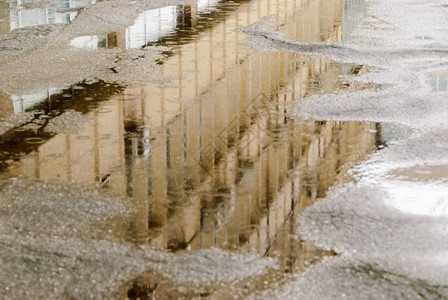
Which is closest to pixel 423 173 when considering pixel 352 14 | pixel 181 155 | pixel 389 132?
pixel 389 132

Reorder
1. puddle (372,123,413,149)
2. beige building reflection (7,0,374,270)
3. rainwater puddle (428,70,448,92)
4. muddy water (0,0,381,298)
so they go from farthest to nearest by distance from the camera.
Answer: rainwater puddle (428,70,448,92) < puddle (372,123,413,149) < beige building reflection (7,0,374,270) < muddy water (0,0,381,298)

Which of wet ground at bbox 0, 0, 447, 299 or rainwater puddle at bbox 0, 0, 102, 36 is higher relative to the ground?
rainwater puddle at bbox 0, 0, 102, 36

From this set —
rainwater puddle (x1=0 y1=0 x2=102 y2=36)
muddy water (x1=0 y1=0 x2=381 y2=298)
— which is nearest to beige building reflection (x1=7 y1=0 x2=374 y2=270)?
muddy water (x1=0 y1=0 x2=381 y2=298)

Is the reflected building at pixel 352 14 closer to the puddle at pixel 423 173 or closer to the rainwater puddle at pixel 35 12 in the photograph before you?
the rainwater puddle at pixel 35 12

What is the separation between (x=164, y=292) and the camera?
3943 millimetres

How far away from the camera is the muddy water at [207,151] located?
4.72m

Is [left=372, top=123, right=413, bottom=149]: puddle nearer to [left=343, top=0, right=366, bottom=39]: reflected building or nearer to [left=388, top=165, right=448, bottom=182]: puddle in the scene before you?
[left=388, top=165, right=448, bottom=182]: puddle

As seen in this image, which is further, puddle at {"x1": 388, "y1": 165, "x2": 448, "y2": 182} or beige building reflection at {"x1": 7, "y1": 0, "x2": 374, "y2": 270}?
puddle at {"x1": 388, "y1": 165, "x2": 448, "y2": 182}

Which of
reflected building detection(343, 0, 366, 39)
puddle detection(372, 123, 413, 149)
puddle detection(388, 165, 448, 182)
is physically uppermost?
reflected building detection(343, 0, 366, 39)

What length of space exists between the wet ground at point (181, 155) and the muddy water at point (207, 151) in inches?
0.7

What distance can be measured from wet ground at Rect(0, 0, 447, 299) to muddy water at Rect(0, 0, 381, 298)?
0.06ft

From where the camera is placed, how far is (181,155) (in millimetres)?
6195

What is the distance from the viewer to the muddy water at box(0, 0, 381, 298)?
186 inches

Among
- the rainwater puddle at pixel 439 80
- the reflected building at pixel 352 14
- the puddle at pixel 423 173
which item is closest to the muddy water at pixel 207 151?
the puddle at pixel 423 173
